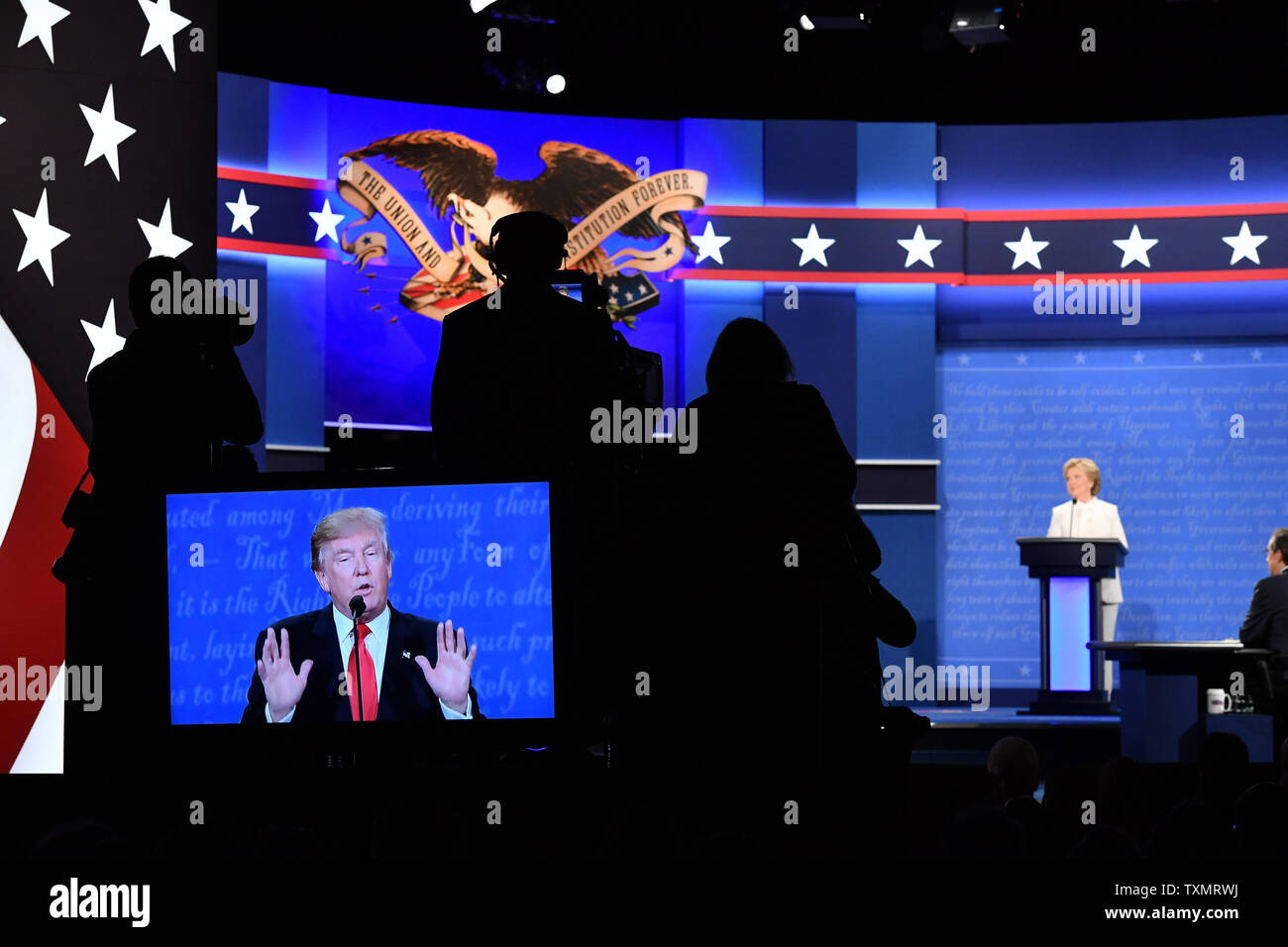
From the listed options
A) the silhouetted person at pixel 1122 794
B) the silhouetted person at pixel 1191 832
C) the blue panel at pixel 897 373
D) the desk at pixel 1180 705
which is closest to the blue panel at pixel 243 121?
the blue panel at pixel 897 373

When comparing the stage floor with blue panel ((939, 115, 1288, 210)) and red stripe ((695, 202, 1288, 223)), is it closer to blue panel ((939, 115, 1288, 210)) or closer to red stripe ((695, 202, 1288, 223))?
red stripe ((695, 202, 1288, 223))

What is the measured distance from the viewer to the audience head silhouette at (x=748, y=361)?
226 cm

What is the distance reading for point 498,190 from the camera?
880 centimetres

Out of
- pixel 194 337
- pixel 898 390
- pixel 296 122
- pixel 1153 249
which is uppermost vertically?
pixel 296 122

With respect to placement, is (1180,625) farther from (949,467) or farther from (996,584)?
(949,467)

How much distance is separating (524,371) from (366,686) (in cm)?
85

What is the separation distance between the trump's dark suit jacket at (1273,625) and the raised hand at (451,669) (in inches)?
199

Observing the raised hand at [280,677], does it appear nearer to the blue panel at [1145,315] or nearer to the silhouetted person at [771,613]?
the silhouetted person at [771,613]

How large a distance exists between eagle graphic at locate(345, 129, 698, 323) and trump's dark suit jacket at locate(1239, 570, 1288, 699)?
13.9ft

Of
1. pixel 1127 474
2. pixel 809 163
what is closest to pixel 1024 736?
pixel 1127 474
